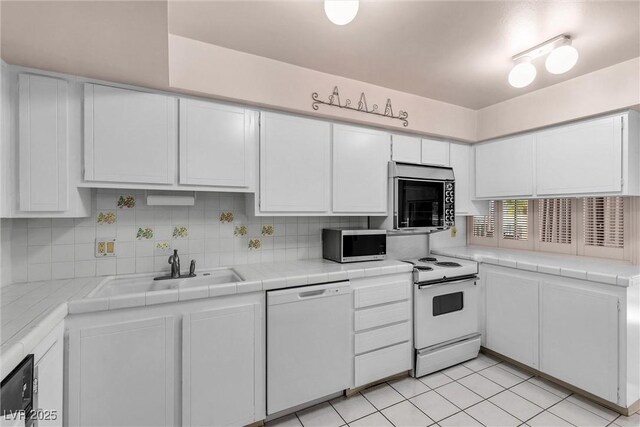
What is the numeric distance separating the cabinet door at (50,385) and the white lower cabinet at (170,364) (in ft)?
0.24

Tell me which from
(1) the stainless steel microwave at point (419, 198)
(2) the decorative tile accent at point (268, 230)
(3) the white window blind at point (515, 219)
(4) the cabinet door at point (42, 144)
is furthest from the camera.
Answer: (3) the white window blind at point (515, 219)

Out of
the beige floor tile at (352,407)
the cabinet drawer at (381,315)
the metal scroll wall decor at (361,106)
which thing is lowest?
the beige floor tile at (352,407)

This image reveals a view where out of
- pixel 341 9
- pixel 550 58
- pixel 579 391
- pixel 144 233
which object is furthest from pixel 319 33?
pixel 579 391

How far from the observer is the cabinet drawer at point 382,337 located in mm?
2257

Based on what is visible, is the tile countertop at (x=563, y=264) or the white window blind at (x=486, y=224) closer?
the tile countertop at (x=563, y=264)

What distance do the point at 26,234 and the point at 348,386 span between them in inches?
91.3

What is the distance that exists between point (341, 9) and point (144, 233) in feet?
6.12

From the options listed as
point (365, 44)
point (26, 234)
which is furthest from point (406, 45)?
point (26, 234)

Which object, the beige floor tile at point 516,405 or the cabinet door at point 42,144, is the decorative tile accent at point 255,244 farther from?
the beige floor tile at point 516,405

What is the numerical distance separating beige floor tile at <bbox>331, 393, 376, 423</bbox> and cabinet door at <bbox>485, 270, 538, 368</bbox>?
4.55ft

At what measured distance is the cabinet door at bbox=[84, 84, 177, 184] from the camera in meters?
1.75

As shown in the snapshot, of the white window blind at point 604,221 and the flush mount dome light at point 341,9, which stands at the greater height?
the flush mount dome light at point 341,9

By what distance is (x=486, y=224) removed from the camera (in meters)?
3.54

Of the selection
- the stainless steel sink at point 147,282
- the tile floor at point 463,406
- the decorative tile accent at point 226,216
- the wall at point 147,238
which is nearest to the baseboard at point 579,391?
the tile floor at point 463,406
